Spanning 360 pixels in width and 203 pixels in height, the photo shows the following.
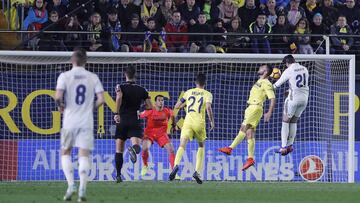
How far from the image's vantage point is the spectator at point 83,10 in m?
26.8

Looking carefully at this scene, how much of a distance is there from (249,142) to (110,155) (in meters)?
3.37

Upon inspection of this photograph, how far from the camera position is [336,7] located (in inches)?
1137

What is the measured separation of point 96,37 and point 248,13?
151 inches

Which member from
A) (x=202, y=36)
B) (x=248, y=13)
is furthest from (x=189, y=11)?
(x=248, y=13)

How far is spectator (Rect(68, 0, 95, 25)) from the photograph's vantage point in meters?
26.8

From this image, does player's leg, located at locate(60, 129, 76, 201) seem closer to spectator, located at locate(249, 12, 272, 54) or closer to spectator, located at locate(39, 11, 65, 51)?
spectator, located at locate(39, 11, 65, 51)

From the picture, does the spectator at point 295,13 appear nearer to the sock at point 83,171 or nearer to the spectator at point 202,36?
the spectator at point 202,36

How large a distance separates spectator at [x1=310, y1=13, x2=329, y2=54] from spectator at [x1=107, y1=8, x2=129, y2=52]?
4.64m

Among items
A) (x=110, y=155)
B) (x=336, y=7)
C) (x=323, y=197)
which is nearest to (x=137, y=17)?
(x=110, y=155)

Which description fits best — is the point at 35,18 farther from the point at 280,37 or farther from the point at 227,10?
the point at 280,37

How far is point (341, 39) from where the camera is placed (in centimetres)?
2802

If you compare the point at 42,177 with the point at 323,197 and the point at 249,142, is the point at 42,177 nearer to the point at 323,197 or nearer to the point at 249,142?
the point at 249,142

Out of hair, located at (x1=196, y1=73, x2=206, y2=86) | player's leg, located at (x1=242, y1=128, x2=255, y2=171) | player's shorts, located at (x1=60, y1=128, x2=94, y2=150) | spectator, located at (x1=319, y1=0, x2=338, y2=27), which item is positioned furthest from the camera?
spectator, located at (x1=319, y1=0, x2=338, y2=27)

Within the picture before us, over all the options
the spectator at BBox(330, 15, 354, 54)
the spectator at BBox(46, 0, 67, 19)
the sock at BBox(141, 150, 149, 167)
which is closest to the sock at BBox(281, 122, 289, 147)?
the sock at BBox(141, 150, 149, 167)
